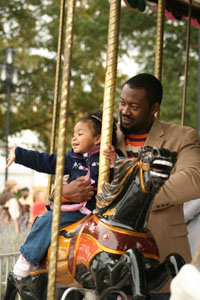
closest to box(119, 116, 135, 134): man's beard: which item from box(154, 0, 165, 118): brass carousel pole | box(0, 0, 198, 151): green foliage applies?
box(154, 0, 165, 118): brass carousel pole

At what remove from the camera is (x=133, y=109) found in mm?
2609

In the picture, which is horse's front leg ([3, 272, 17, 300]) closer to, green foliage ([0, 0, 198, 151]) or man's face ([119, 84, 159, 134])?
man's face ([119, 84, 159, 134])

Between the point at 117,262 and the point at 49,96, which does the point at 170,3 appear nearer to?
the point at 117,262

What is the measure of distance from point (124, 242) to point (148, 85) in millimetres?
893

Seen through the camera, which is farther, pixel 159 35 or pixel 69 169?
pixel 159 35

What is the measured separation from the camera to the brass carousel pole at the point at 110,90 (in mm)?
2473

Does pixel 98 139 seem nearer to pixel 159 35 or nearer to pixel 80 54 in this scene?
pixel 159 35

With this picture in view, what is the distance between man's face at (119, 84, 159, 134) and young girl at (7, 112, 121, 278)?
149mm

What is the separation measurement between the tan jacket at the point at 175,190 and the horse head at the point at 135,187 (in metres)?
0.26

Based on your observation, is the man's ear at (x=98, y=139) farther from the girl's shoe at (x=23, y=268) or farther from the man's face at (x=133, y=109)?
the girl's shoe at (x=23, y=268)

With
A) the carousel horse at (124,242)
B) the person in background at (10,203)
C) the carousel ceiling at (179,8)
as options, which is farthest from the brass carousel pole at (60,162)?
the person in background at (10,203)

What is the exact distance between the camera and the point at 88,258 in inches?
90.7

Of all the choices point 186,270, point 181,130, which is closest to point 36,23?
point 181,130

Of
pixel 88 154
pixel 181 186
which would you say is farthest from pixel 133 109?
pixel 181 186
